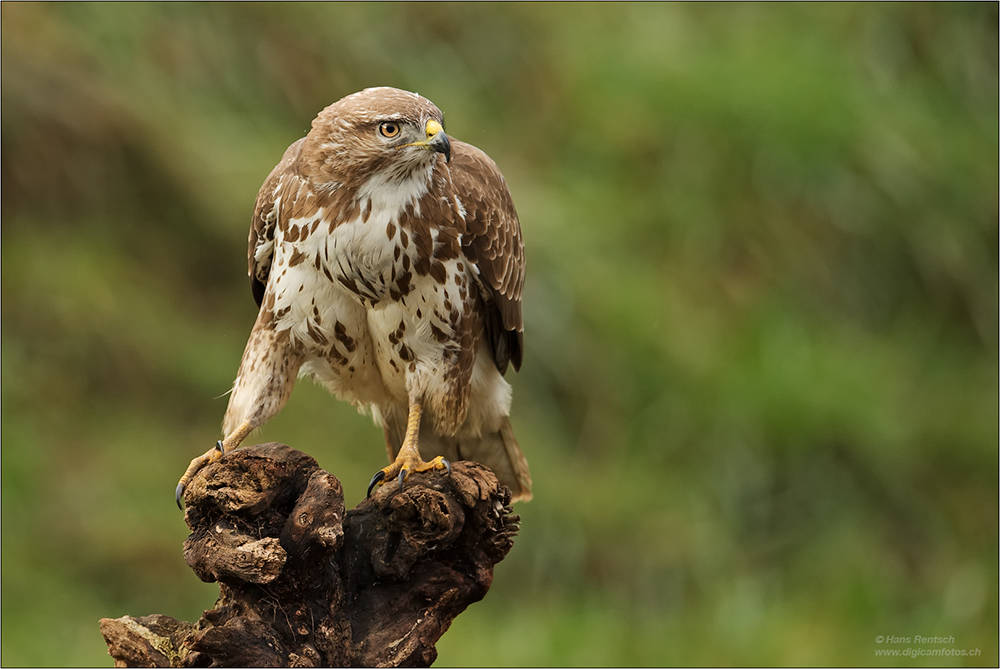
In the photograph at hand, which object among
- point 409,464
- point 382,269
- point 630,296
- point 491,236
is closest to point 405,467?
point 409,464

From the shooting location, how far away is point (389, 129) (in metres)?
3.25

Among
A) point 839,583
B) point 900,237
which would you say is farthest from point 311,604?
point 900,237

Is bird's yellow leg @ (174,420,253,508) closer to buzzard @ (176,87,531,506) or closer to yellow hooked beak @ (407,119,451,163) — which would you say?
buzzard @ (176,87,531,506)

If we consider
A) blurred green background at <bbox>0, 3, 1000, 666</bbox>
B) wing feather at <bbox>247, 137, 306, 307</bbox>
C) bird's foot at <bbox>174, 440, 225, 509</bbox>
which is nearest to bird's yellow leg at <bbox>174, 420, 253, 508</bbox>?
bird's foot at <bbox>174, 440, 225, 509</bbox>

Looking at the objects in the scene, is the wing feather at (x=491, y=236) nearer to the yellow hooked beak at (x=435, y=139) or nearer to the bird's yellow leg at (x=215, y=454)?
the yellow hooked beak at (x=435, y=139)

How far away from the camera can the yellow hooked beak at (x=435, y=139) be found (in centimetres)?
322

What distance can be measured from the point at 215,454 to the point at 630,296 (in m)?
3.61

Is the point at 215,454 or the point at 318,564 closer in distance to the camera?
the point at 318,564

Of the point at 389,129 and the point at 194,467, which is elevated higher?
the point at 389,129

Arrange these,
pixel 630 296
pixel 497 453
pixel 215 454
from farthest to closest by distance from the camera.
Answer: pixel 630 296
pixel 497 453
pixel 215 454

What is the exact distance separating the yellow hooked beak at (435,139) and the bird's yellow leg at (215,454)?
1.14 meters

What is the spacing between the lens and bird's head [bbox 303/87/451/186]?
324cm

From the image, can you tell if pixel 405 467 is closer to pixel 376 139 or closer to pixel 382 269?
pixel 382 269

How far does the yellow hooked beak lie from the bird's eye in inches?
2.7
